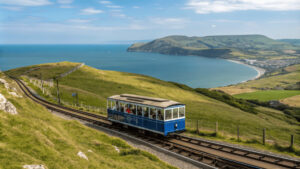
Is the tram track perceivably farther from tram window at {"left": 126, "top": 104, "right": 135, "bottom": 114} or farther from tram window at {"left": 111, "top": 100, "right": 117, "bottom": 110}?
tram window at {"left": 111, "top": 100, "right": 117, "bottom": 110}

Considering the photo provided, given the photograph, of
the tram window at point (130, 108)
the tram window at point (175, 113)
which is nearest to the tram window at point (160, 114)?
the tram window at point (175, 113)

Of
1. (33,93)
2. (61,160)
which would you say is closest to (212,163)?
(61,160)

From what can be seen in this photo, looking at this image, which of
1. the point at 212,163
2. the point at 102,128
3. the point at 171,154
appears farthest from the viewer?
the point at 102,128

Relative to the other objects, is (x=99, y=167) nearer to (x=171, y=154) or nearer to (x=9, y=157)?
(x=9, y=157)

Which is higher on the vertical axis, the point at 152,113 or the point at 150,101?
the point at 150,101

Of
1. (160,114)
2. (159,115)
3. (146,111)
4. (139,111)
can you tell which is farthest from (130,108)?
(160,114)

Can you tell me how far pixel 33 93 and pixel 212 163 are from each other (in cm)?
5609

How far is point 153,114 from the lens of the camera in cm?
2616

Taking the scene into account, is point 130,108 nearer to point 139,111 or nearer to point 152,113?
point 139,111

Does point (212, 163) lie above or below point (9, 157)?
below

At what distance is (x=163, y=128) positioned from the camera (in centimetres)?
2517

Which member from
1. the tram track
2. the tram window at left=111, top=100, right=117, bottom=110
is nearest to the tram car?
the tram track

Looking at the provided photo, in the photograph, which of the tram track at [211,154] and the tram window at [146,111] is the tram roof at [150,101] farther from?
the tram track at [211,154]

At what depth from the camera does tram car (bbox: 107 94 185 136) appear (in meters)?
25.3
